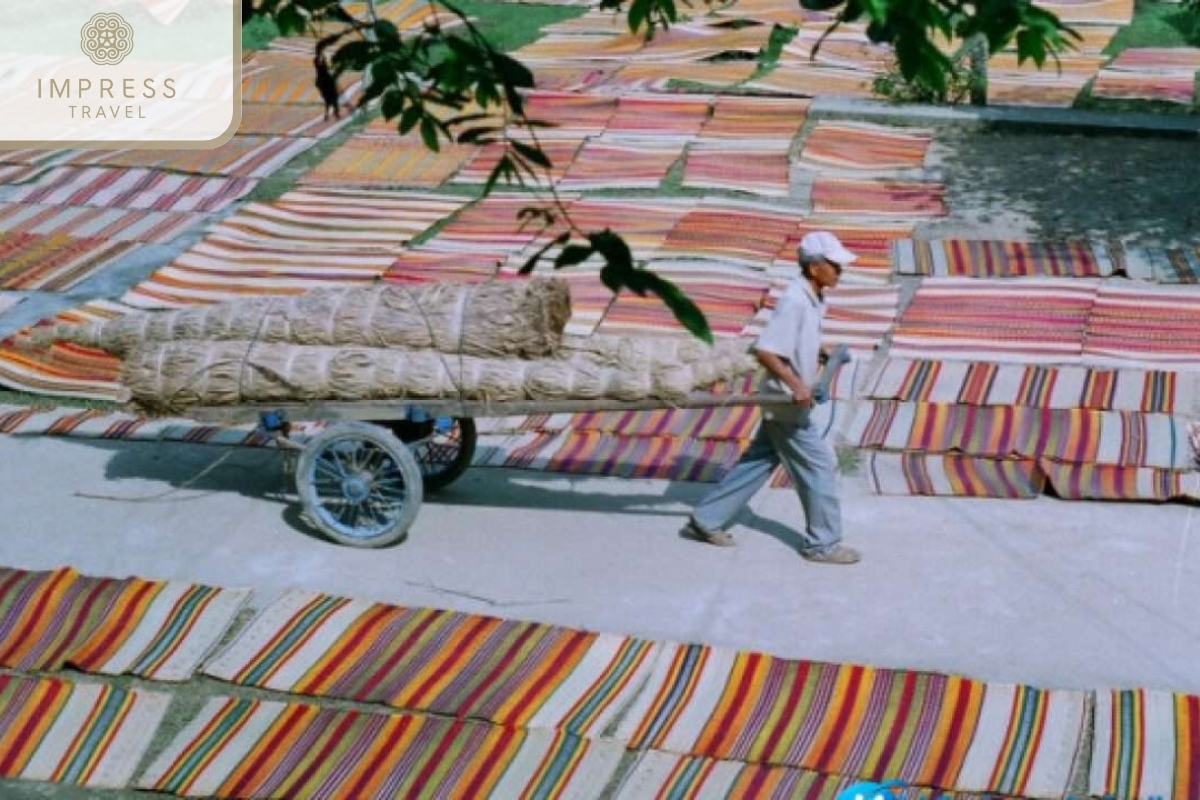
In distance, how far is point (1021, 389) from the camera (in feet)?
35.9

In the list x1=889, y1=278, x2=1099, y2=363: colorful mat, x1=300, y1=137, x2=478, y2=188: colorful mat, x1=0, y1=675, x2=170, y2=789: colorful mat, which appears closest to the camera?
x1=0, y1=675, x2=170, y2=789: colorful mat

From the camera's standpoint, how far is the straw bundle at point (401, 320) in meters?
8.79

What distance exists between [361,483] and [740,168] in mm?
7463

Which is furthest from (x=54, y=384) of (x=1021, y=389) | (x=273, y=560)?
(x=1021, y=389)

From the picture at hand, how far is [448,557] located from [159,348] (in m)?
1.73

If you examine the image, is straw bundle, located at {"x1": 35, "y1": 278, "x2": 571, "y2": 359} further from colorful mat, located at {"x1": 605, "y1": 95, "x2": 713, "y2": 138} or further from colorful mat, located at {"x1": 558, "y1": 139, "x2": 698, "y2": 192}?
colorful mat, located at {"x1": 605, "y1": 95, "x2": 713, "y2": 138}

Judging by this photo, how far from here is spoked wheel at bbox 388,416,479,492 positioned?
9367mm

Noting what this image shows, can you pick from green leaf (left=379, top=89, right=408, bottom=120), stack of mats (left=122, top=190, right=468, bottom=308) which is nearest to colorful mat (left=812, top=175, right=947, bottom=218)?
stack of mats (left=122, top=190, right=468, bottom=308)

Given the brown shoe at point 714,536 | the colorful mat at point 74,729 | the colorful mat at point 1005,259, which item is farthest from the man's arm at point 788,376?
the colorful mat at point 1005,259

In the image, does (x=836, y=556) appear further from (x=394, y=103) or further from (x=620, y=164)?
(x=620, y=164)

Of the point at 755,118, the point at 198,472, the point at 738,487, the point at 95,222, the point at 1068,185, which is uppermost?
the point at 738,487

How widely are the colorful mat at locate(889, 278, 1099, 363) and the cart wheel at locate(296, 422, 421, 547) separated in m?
3.97

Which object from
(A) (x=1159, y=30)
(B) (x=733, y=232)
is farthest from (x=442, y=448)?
(A) (x=1159, y=30)

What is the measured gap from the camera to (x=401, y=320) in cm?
889
